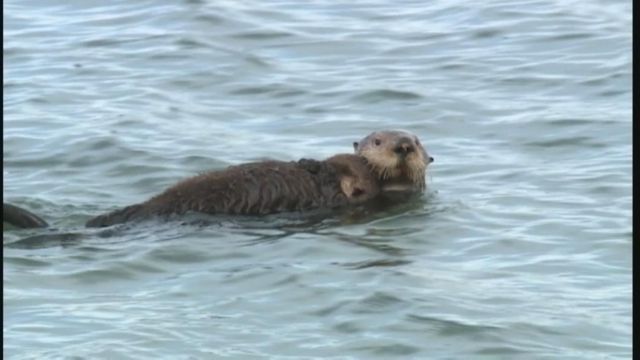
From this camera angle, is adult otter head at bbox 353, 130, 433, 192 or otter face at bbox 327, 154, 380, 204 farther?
adult otter head at bbox 353, 130, 433, 192

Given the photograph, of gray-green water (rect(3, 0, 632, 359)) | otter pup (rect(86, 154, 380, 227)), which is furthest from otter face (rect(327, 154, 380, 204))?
gray-green water (rect(3, 0, 632, 359))

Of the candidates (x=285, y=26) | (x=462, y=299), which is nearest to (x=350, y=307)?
(x=462, y=299)

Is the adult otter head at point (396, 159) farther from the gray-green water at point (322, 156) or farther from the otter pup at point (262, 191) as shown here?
the gray-green water at point (322, 156)

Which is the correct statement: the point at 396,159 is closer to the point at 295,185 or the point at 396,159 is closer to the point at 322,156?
the point at 295,185

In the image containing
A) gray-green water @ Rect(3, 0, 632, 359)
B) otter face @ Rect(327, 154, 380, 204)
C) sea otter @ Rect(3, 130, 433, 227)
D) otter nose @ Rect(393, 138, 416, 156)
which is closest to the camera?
gray-green water @ Rect(3, 0, 632, 359)

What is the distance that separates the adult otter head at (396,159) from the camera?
29.6 feet

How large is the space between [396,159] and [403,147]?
8cm

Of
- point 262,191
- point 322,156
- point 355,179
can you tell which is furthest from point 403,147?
point 322,156

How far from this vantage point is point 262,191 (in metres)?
8.51

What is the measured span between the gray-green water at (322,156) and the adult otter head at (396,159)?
0.24m

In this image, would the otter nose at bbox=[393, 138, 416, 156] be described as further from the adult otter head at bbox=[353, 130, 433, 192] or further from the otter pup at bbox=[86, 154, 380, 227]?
the otter pup at bbox=[86, 154, 380, 227]

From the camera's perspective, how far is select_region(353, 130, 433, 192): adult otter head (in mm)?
9008

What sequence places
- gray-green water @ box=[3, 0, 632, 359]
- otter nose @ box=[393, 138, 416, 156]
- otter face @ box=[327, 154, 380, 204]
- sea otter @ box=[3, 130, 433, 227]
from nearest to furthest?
gray-green water @ box=[3, 0, 632, 359] → sea otter @ box=[3, 130, 433, 227] → otter face @ box=[327, 154, 380, 204] → otter nose @ box=[393, 138, 416, 156]

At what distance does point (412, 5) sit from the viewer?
14.9 meters
